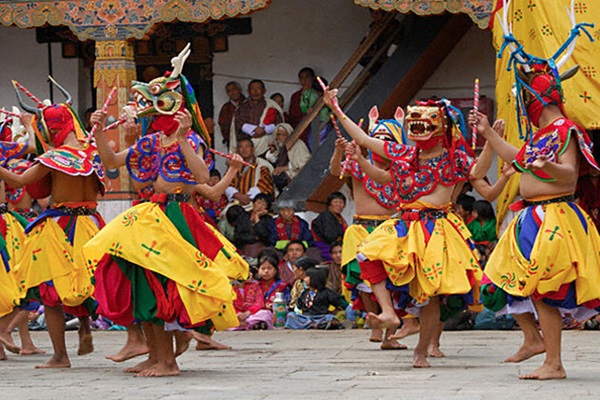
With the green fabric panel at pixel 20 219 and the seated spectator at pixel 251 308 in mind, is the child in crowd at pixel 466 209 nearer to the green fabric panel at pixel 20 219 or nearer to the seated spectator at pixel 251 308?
the seated spectator at pixel 251 308

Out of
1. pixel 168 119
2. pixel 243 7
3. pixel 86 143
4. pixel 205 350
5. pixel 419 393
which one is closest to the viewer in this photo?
pixel 419 393

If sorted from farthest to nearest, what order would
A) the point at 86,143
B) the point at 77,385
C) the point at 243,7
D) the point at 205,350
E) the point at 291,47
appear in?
the point at 291,47 < the point at 243,7 < the point at 205,350 < the point at 86,143 < the point at 77,385

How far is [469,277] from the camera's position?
31.5 ft

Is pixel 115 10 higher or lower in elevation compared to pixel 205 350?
higher

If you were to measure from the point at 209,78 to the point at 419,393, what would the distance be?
10.8 m

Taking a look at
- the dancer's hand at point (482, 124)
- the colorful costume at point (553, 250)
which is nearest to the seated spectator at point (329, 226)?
the dancer's hand at point (482, 124)

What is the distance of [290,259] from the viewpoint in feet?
47.4

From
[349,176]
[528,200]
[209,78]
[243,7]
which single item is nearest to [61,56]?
[209,78]

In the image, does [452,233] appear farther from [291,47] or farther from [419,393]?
[291,47]

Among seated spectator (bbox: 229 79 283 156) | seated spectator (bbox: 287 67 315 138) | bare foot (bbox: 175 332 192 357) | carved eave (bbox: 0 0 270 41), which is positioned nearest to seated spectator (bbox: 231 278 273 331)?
seated spectator (bbox: 229 79 283 156)

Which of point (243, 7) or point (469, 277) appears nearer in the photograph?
point (469, 277)

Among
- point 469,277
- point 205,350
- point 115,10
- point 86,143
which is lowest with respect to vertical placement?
point 205,350

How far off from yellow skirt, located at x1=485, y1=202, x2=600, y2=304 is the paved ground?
52cm

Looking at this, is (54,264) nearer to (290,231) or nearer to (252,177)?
(290,231)
